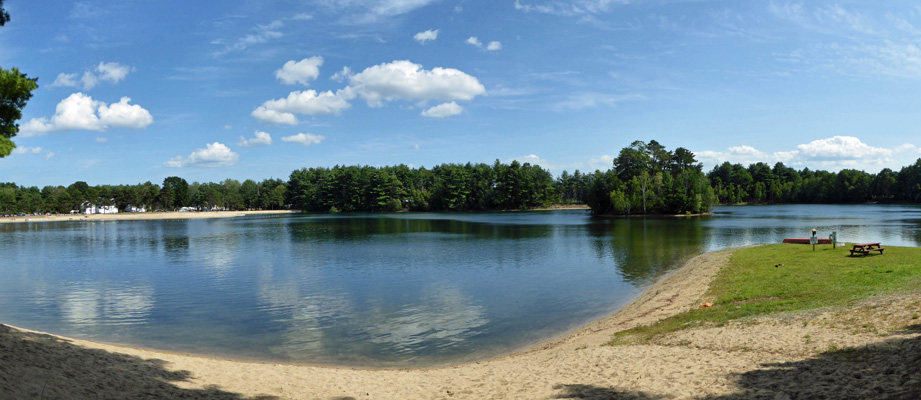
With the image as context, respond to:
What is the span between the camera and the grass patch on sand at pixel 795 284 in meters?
13.6

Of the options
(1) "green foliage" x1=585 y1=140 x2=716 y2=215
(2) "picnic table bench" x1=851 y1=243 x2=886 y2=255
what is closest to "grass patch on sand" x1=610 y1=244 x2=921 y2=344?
(2) "picnic table bench" x1=851 y1=243 x2=886 y2=255

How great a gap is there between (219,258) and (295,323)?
2553cm

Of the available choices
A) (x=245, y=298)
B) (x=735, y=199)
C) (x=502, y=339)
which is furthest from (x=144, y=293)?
(x=735, y=199)

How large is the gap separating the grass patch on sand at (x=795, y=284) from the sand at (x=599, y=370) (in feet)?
3.90

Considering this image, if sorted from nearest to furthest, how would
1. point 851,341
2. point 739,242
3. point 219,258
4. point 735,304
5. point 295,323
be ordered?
point 851,341
point 735,304
point 295,323
point 219,258
point 739,242

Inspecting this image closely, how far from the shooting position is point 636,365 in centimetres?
1035

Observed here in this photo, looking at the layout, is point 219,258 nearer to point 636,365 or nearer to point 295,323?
point 295,323

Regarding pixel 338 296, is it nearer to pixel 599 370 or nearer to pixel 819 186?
pixel 599 370

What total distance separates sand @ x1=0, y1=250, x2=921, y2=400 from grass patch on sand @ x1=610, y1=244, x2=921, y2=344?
1.19m

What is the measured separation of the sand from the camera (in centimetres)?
798

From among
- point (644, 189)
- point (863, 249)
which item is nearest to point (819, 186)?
point (644, 189)

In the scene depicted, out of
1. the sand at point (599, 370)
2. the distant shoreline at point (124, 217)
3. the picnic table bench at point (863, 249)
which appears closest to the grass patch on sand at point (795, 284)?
the picnic table bench at point (863, 249)

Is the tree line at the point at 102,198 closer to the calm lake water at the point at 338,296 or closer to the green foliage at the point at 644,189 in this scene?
the calm lake water at the point at 338,296

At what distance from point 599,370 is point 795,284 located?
450 inches
